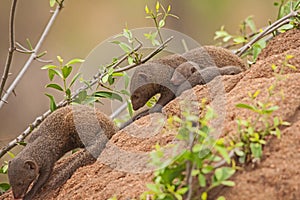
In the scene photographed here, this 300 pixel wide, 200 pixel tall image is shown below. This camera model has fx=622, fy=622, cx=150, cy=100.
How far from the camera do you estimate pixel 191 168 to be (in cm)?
224

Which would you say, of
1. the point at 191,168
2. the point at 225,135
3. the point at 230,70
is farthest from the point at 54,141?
the point at 191,168

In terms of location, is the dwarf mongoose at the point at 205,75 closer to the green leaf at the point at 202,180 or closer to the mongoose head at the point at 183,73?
the mongoose head at the point at 183,73

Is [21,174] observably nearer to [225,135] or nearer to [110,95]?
[110,95]

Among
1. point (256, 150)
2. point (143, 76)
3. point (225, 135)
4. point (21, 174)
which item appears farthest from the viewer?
point (143, 76)

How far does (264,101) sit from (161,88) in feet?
4.17

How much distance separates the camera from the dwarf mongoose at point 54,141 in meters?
3.40

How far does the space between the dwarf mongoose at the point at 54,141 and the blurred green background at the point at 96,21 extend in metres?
4.64

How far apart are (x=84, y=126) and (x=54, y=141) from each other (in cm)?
21

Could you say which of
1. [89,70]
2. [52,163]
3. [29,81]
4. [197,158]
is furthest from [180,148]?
[29,81]

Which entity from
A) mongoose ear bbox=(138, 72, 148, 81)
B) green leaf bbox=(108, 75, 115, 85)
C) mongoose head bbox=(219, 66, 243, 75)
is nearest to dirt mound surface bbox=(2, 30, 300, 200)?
mongoose head bbox=(219, 66, 243, 75)

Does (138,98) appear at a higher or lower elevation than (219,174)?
lower

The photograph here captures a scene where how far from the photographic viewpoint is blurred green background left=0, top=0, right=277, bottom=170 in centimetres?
827

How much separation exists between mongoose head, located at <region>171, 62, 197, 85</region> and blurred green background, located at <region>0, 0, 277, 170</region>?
4687 mm

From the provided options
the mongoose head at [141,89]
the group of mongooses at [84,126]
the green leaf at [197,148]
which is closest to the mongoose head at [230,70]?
the group of mongooses at [84,126]
